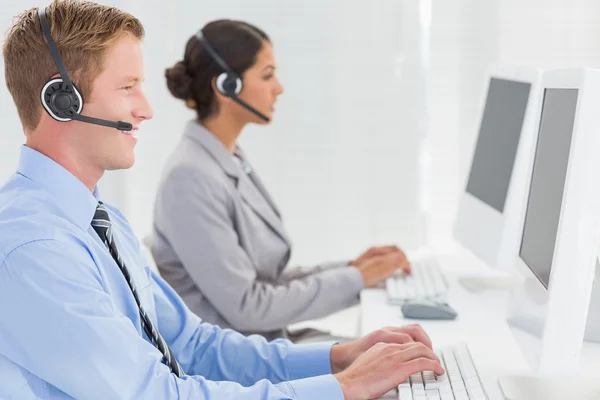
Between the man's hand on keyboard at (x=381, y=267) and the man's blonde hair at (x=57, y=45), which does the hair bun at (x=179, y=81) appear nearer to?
the man's hand on keyboard at (x=381, y=267)

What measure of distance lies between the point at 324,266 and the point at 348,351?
101 cm

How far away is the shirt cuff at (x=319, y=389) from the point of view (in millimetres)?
1170

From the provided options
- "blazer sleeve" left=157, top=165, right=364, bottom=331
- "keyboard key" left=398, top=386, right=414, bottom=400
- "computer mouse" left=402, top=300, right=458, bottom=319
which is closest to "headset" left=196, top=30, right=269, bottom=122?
"blazer sleeve" left=157, top=165, right=364, bottom=331

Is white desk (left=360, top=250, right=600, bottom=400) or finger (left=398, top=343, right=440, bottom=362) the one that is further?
white desk (left=360, top=250, right=600, bottom=400)

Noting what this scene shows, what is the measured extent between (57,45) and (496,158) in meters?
1.07

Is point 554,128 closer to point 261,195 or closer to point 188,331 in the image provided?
point 188,331

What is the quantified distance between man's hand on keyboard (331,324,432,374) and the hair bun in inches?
43.2

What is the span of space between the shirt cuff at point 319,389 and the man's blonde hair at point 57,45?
19.8 inches

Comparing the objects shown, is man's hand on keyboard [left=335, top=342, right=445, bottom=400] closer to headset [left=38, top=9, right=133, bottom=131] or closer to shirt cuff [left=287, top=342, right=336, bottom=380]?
shirt cuff [left=287, top=342, right=336, bottom=380]

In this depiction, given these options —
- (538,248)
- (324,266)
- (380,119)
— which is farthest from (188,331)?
(380,119)

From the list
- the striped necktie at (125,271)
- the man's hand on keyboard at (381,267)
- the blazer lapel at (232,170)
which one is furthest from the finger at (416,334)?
the blazer lapel at (232,170)

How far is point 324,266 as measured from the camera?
2.41m

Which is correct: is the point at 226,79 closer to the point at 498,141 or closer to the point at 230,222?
the point at 230,222

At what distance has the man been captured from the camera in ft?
3.43
